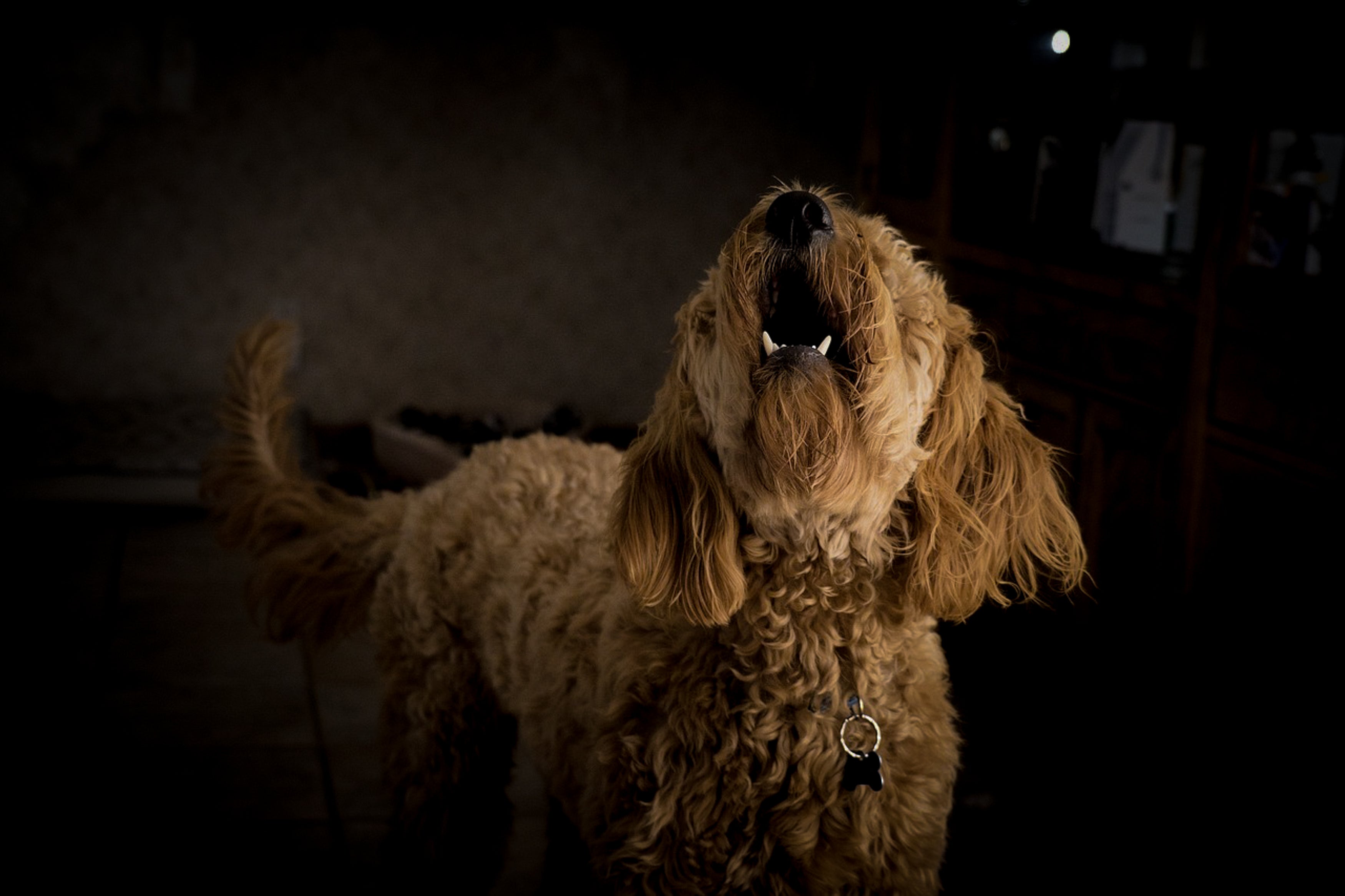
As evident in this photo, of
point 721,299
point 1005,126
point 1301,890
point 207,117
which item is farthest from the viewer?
point 207,117

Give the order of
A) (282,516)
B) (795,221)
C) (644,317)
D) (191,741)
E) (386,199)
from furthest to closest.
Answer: (644,317), (386,199), (191,741), (282,516), (795,221)

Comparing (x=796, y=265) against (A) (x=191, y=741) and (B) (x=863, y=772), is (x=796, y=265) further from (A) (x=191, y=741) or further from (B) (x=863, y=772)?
(A) (x=191, y=741)

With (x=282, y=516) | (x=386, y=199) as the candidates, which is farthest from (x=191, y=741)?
(x=386, y=199)

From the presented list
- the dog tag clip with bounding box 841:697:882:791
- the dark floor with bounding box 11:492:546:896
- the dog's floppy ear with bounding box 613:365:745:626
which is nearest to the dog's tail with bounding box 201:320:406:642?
the dark floor with bounding box 11:492:546:896

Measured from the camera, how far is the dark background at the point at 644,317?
7.44 feet

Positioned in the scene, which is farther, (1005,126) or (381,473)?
(381,473)

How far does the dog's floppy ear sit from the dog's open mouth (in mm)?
140

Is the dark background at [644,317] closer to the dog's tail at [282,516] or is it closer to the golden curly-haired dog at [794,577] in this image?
the dog's tail at [282,516]

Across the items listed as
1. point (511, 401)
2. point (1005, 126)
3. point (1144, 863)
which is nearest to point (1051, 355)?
point (1005, 126)

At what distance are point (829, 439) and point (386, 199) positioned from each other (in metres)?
3.55

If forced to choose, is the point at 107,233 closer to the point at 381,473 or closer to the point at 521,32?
the point at 381,473

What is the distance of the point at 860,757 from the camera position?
138cm

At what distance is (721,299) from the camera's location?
123cm

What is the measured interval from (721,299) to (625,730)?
1.81 ft
